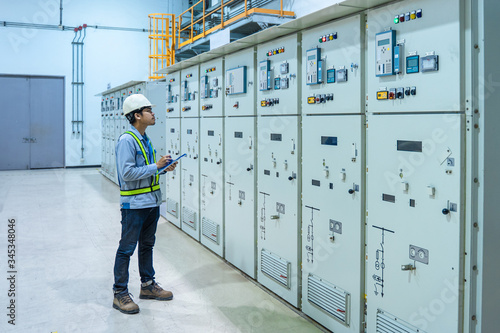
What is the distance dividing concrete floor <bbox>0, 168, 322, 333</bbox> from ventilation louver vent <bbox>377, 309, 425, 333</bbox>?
76 cm

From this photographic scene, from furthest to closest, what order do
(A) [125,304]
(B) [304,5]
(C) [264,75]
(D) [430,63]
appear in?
(B) [304,5]
(C) [264,75]
(A) [125,304]
(D) [430,63]

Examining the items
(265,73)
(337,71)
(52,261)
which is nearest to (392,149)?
(337,71)

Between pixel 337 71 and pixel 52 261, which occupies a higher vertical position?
pixel 337 71

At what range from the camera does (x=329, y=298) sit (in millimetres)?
3779

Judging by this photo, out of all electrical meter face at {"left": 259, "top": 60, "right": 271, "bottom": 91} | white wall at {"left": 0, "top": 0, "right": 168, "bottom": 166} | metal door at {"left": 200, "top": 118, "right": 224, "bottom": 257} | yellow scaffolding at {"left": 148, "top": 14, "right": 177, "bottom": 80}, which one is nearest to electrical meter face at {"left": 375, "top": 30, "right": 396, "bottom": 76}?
electrical meter face at {"left": 259, "top": 60, "right": 271, "bottom": 91}

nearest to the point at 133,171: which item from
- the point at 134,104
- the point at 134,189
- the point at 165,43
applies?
the point at 134,189

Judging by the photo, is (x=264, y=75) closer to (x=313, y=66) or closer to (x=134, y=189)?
(x=313, y=66)

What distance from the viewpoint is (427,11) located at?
2838 millimetres

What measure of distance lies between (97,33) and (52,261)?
473 inches

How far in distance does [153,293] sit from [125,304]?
37 cm

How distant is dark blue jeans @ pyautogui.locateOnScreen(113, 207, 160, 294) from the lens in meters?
4.12

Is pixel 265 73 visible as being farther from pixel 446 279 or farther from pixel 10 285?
pixel 10 285
